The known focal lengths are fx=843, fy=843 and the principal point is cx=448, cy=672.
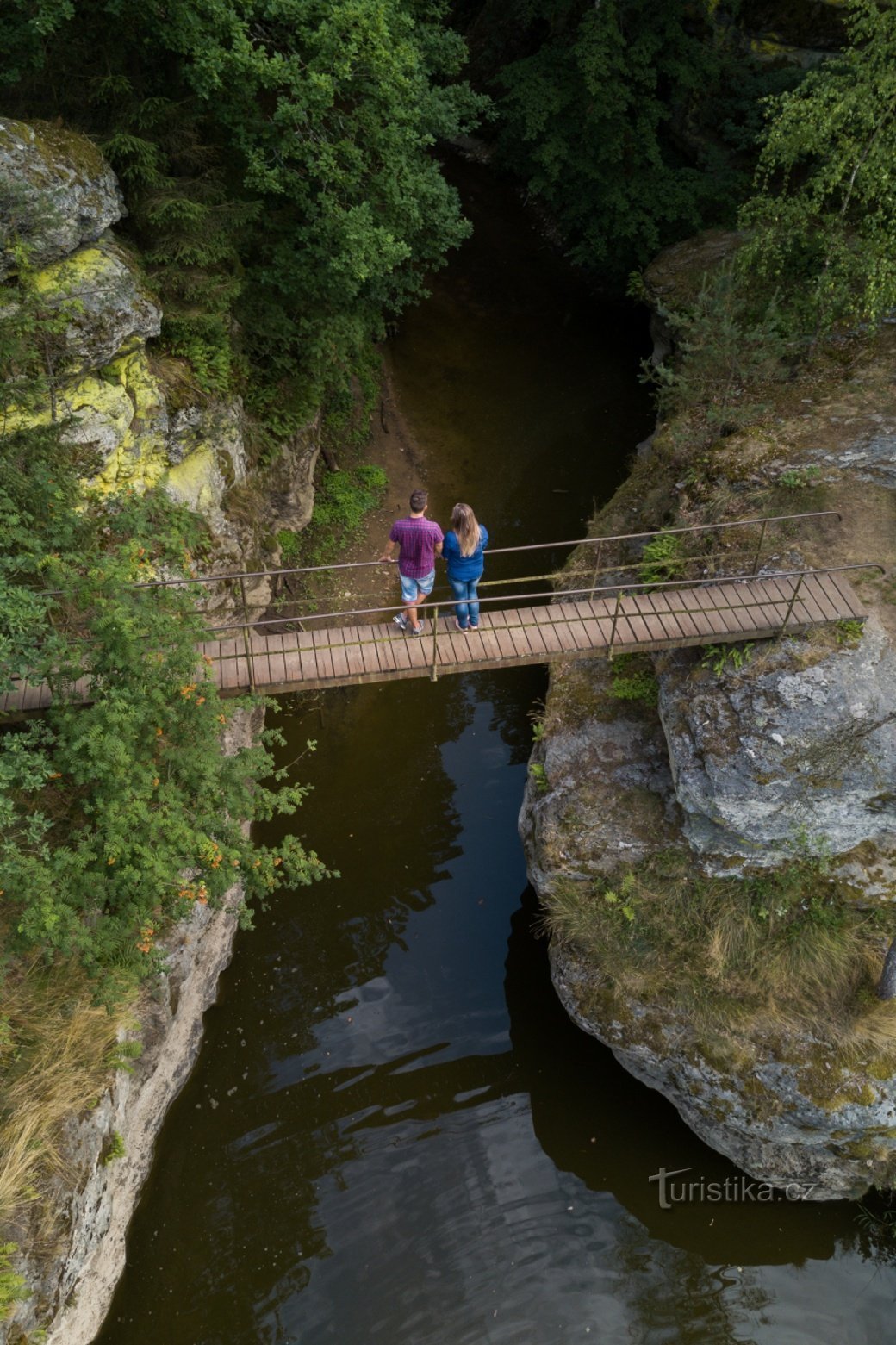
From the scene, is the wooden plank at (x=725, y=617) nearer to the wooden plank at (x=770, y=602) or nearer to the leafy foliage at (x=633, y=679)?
the wooden plank at (x=770, y=602)

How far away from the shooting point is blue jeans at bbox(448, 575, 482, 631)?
402 inches

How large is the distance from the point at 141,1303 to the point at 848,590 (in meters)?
11.6

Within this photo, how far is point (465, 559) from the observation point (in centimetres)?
987

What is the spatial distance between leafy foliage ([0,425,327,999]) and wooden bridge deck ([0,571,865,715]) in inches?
37.7

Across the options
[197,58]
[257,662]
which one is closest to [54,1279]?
[257,662]

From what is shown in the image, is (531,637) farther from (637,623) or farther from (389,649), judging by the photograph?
(389,649)

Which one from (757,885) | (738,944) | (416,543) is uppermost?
(416,543)

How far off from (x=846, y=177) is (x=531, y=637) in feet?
32.5

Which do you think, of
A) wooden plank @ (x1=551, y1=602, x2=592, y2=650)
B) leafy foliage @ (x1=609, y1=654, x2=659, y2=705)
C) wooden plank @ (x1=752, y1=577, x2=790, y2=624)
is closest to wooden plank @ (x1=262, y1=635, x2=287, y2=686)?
wooden plank @ (x1=551, y1=602, x2=592, y2=650)

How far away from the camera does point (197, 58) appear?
32.2ft

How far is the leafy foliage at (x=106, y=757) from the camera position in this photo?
7793 millimetres

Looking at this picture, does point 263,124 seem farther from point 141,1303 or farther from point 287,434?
point 141,1303

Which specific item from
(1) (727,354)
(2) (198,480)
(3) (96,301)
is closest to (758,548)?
(1) (727,354)

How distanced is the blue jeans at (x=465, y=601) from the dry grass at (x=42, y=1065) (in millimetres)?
5756
